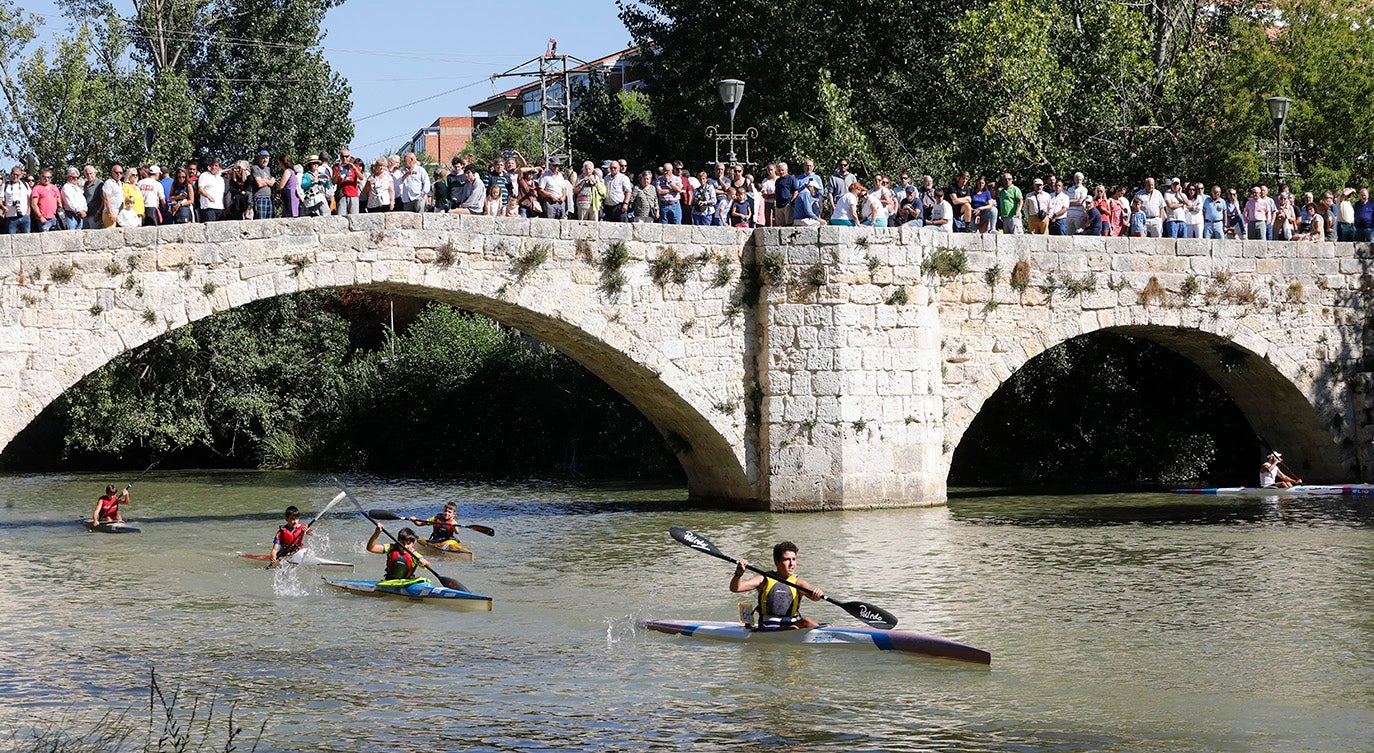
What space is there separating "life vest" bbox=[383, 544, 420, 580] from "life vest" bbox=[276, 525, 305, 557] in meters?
1.66

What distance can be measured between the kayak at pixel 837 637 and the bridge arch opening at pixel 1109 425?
560 inches

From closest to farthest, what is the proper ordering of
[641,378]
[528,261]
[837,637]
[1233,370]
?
[837,637] < [528,261] < [641,378] < [1233,370]

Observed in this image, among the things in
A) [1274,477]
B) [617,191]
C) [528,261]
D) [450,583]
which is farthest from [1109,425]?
[450,583]

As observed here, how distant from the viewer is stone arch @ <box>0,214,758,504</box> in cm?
1639

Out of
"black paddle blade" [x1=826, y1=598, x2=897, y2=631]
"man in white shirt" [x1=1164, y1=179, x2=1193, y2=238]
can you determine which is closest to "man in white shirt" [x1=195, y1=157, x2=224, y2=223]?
"black paddle blade" [x1=826, y1=598, x2=897, y2=631]

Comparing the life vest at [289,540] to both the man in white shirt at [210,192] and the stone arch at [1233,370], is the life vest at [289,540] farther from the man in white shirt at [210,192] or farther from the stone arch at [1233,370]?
the stone arch at [1233,370]

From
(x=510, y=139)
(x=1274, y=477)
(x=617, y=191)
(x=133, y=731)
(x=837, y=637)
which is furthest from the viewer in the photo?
(x=510, y=139)

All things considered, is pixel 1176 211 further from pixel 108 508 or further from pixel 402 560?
pixel 108 508

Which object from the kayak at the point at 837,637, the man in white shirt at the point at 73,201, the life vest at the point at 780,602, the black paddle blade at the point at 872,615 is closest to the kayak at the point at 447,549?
the man in white shirt at the point at 73,201

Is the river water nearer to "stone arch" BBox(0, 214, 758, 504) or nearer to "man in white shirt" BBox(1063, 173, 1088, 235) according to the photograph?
"stone arch" BBox(0, 214, 758, 504)

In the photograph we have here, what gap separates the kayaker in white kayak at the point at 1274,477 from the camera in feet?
75.6

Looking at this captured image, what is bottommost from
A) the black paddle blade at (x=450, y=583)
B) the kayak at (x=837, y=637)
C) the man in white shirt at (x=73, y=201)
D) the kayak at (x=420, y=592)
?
the kayak at (x=837, y=637)

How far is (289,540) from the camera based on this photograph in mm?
16172

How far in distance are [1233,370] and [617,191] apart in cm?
Answer: 936
